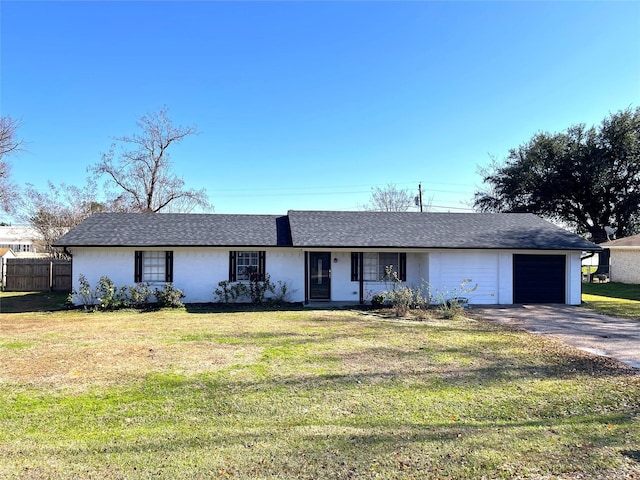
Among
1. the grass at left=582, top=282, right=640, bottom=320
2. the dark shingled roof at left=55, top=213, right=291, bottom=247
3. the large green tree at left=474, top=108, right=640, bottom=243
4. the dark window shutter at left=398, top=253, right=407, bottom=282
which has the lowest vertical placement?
the grass at left=582, top=282, right=640, bottom=320

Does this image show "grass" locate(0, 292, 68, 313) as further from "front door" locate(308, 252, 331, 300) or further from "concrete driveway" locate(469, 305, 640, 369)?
"concrete driveway" locate(469, 305, 640, 369)

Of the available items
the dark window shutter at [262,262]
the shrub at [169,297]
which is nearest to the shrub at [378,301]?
the dark window shutter at [262,262]

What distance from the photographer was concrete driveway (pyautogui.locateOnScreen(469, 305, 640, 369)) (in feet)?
27.3

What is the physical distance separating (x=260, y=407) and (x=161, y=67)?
1550 cm

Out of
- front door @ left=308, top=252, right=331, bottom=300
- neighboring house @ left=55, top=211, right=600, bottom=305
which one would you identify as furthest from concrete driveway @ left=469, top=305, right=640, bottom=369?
front door @ left=308, top=252, right=331, bottom=300

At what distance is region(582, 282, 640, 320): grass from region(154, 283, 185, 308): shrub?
15252 millimetres

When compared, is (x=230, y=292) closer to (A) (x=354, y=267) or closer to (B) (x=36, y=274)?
(A) (x=354, y=267)

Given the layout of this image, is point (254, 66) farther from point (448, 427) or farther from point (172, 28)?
point (448, 427)

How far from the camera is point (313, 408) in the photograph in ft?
15.9

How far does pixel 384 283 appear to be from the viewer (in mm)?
15766

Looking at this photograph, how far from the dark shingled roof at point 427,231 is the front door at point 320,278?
115 centimetres

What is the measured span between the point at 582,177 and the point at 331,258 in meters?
25.0

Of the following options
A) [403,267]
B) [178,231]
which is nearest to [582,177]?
[403,267]

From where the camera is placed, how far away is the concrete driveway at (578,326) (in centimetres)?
831
